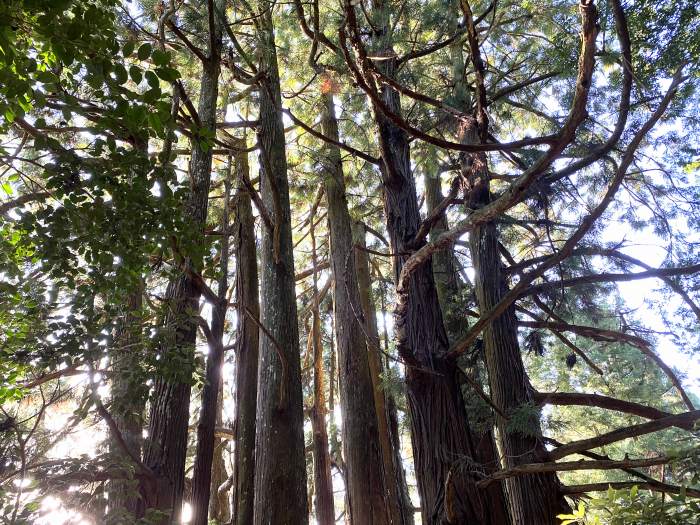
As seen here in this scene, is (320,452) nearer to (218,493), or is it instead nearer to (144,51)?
(218,493)

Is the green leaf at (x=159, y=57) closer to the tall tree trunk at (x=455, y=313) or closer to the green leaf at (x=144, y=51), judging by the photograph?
the green leaf at (x=144, y=51)

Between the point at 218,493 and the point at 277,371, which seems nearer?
the point at 277,371

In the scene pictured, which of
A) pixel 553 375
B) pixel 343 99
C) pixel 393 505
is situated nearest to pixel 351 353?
pixel 393 505

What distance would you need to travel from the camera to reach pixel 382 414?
6.37 meters

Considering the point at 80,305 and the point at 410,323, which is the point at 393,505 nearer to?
the point at 410,323

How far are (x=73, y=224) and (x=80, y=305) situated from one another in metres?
0.39

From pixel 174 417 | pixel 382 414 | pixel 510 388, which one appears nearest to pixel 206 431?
pixel 174 417

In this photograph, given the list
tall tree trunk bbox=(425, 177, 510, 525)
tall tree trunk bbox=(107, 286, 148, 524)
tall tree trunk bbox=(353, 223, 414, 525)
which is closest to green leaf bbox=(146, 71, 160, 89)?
tall tree trunk bbox=(107, 286, 148, 524)

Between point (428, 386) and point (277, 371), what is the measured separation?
117 cm

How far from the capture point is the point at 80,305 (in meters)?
2.12

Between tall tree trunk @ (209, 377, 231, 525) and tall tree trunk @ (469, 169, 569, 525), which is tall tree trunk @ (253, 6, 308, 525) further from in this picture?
tall tree trunk @ (209, 377, 231, 525)

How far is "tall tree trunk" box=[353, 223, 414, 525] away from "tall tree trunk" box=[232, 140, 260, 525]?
1.18 m

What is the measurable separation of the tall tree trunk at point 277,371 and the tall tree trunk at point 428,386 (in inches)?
33.4

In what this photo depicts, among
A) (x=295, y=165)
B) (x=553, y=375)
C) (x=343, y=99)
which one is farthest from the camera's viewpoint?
(x=553, y=375)
